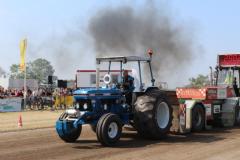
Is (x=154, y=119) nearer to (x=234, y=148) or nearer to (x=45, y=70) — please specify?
(x=234, y=148)

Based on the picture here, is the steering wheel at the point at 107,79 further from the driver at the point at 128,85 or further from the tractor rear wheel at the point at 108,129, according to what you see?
the tractor rear wheel at the point at 108,129

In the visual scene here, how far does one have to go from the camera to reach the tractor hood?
34.4 feet

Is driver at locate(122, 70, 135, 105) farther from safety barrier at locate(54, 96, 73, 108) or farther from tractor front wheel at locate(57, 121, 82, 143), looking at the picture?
safety barrier at locate(54, 96, 73, 108)

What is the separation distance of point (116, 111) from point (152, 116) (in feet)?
3.03

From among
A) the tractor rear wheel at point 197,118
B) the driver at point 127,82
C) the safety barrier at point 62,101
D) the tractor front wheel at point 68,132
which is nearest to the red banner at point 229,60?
the tractor rear wheel at point 197,118

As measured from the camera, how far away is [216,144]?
10.5m

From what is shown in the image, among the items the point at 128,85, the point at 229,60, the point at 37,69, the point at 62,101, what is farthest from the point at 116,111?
the point at 37,69

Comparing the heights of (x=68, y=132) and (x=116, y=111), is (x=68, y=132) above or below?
below

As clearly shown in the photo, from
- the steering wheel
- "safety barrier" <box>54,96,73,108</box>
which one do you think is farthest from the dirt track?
"safety barrier" <box>54,96,73,108</box>

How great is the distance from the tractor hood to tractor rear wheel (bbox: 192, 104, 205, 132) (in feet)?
10.4

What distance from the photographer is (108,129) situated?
32.9 feet

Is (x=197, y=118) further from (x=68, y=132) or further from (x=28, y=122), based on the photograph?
(x=28, y=122)

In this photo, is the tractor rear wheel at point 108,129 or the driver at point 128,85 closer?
the tractor rear wheel at point 108,129

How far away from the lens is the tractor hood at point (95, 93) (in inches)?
413
